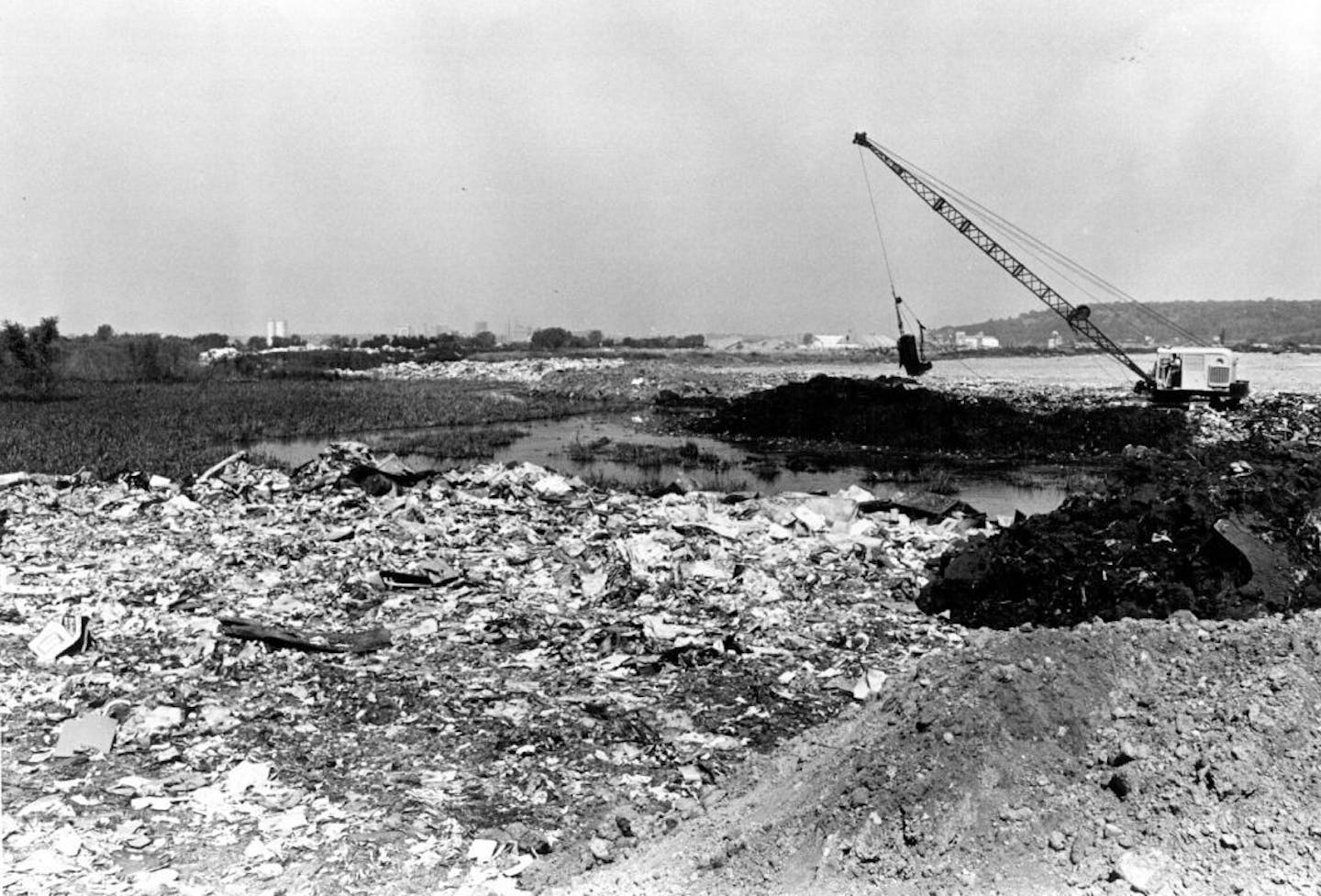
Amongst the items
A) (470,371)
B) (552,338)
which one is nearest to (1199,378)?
(470,371)

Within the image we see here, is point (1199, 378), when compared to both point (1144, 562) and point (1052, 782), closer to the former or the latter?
point (1144, 562)

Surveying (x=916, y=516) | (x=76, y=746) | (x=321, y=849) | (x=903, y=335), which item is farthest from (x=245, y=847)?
(x=903, y=335)

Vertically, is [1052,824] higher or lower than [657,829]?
higher

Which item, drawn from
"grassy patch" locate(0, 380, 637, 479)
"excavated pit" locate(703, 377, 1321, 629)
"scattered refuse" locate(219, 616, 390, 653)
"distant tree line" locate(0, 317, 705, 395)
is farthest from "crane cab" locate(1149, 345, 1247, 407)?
"distant tree line" locate(0, 317, 705, 395)

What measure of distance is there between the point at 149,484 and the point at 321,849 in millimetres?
8456

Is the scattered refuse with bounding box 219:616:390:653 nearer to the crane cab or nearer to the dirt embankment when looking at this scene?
the dirt embankment

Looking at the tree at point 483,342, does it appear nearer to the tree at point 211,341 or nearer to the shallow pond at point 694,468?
the tree at point 211,341

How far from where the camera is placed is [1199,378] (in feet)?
75.6

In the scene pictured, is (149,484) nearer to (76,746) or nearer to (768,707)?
(76,746)

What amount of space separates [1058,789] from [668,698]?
241 centimetres

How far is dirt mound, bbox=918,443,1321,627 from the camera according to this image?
621cm

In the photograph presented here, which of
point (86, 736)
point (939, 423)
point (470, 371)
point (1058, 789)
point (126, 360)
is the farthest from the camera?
point (470, 371)

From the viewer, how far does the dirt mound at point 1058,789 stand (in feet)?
9.55

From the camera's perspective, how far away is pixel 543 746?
4531 mm
